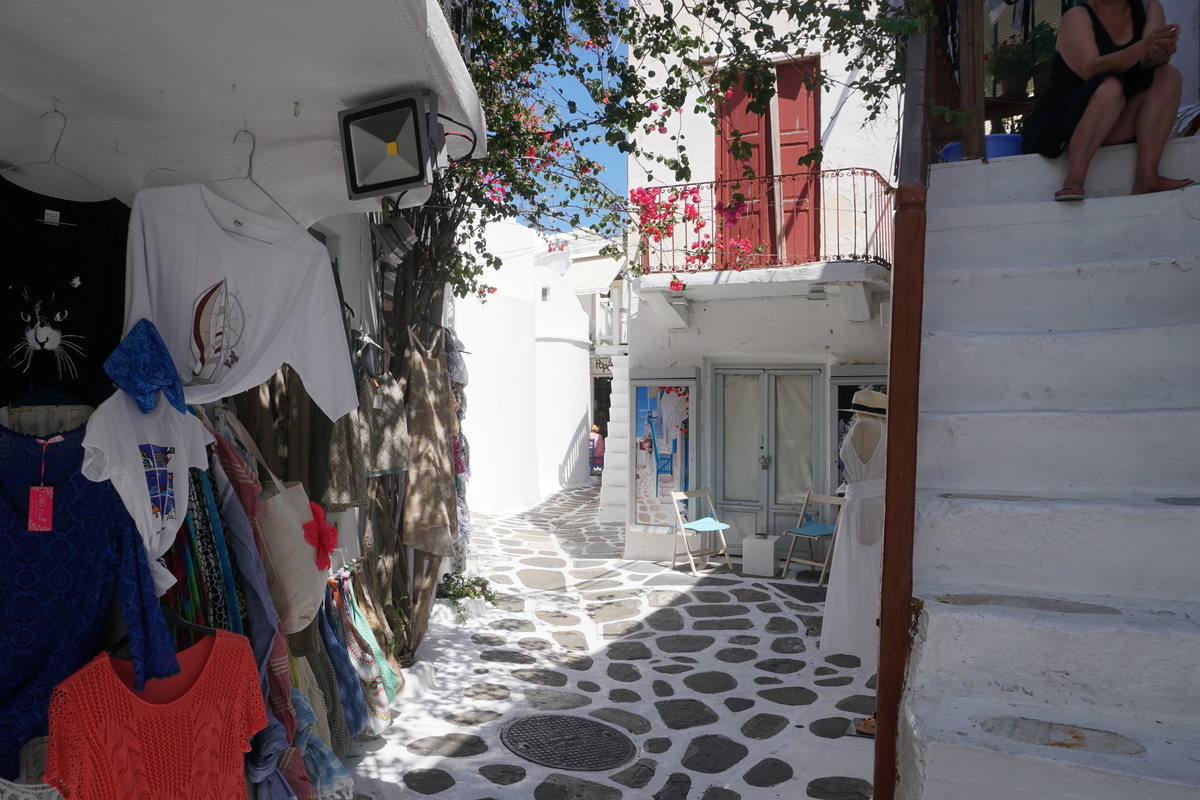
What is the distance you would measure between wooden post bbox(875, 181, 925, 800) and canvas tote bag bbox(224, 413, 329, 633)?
7.05 feet

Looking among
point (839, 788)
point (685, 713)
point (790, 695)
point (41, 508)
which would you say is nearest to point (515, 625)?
point (685, 713)

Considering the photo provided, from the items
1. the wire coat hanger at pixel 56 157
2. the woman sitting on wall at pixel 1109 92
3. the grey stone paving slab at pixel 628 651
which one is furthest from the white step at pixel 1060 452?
the grey stone paving slab at pixel 628 651

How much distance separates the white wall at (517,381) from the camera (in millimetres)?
14062

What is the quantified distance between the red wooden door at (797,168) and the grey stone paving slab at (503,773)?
22.4 ft

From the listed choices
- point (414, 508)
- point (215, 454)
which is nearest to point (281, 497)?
point (215, 454)

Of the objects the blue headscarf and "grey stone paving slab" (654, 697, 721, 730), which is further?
"grey stone paving slab" (654, 697, 721, 730)

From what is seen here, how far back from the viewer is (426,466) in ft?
17.4

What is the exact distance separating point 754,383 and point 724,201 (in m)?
2.37

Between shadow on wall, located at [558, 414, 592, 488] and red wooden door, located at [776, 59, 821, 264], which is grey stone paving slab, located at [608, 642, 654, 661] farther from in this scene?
shadow on wall, located at [558, 414, 592, 488]

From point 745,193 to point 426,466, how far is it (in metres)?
6.07

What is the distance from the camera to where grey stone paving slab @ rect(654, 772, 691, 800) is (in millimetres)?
3920

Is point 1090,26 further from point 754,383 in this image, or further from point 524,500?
point 524,500

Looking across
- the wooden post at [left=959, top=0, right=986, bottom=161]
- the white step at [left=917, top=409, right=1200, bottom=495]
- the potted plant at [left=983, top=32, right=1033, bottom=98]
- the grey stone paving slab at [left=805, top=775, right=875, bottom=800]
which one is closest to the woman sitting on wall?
the wooden post at [left=959, top=0, right=986, bottom=161]

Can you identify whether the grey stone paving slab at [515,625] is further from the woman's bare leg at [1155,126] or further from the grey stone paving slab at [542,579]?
the woman's bare leg at [1155,126]
